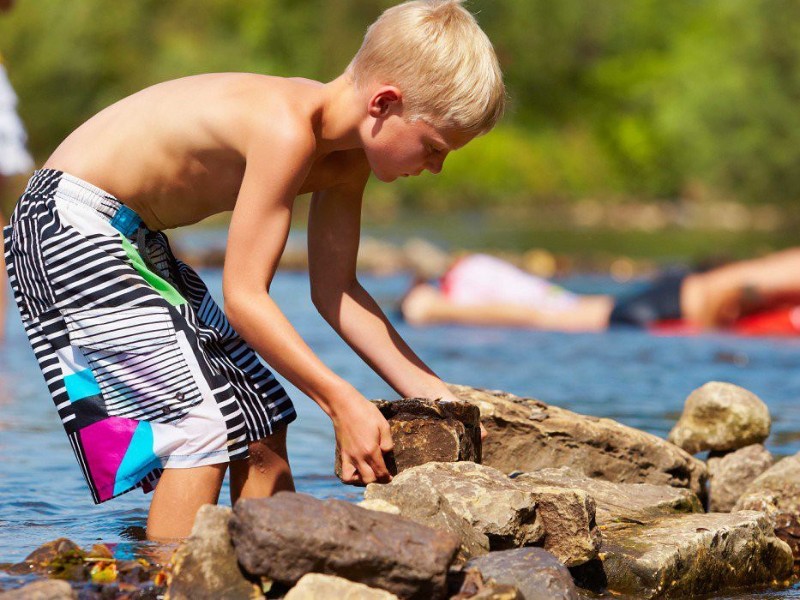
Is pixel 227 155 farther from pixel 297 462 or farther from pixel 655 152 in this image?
pixel 655 152

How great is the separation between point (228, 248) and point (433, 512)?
80 cm

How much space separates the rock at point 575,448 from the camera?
3785 mm

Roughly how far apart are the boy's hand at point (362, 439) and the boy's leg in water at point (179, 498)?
1.09 ft

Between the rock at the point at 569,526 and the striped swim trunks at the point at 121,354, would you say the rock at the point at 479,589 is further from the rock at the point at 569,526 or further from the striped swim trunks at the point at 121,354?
the striped swim trunks at the point at 121,354

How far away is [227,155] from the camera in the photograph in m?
3.06

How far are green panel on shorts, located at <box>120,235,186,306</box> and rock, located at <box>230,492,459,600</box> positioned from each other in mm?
831

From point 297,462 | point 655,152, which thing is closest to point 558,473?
point 297,462

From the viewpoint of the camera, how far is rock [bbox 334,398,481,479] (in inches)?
124

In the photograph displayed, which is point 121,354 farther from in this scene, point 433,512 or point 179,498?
point 433,512

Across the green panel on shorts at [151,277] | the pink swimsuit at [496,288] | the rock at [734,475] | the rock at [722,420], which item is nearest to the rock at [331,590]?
the green panel on shorts at [151,277]

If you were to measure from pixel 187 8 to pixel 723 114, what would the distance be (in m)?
31.5

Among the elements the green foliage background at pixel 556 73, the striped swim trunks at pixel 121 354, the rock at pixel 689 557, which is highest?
the green foliage background at pixel 556 73

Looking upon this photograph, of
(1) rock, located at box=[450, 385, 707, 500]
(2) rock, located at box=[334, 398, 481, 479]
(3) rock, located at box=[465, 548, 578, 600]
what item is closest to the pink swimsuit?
(1) rock, located at box=[450, 385, 707, 500]

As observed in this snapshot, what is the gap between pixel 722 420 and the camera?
4137 mm
